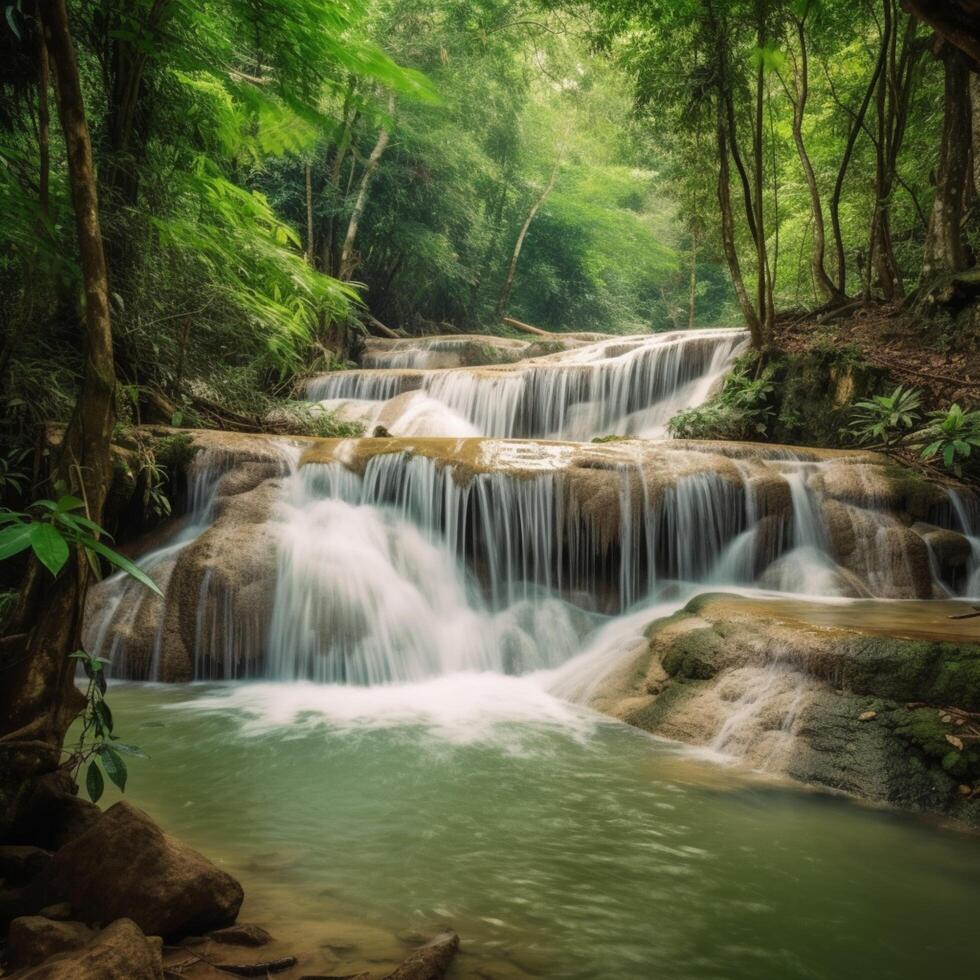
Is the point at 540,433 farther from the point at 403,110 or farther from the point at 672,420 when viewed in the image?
the point at 403,110

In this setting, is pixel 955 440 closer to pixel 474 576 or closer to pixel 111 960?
pixel 474 576

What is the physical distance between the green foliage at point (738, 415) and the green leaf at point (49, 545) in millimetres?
9539

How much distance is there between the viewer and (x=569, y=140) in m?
25.2

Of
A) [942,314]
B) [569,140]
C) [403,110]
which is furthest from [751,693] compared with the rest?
[569,140]

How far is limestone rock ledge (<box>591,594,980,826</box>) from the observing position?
3309mm

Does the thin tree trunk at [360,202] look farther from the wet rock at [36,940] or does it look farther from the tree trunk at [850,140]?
the wet rock at [36,940]

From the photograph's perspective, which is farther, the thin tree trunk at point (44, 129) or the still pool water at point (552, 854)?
the thin tree trunk at point (44, 129)

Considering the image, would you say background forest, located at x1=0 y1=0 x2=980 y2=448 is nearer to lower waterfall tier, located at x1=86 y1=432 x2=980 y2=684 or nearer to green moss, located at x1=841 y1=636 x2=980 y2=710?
lower waterfall tier, located at x1=86 y1=432 x2=980 y2=684

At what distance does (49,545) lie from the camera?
147 cm

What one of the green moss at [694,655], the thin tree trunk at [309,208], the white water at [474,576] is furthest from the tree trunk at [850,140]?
the thin tree trunk at [309,208]

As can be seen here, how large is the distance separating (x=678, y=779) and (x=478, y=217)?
21.4 metres

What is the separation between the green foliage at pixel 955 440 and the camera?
7.20 m

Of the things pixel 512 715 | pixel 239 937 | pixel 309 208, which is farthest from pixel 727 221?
pixel 309 208

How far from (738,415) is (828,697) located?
22.4ft
